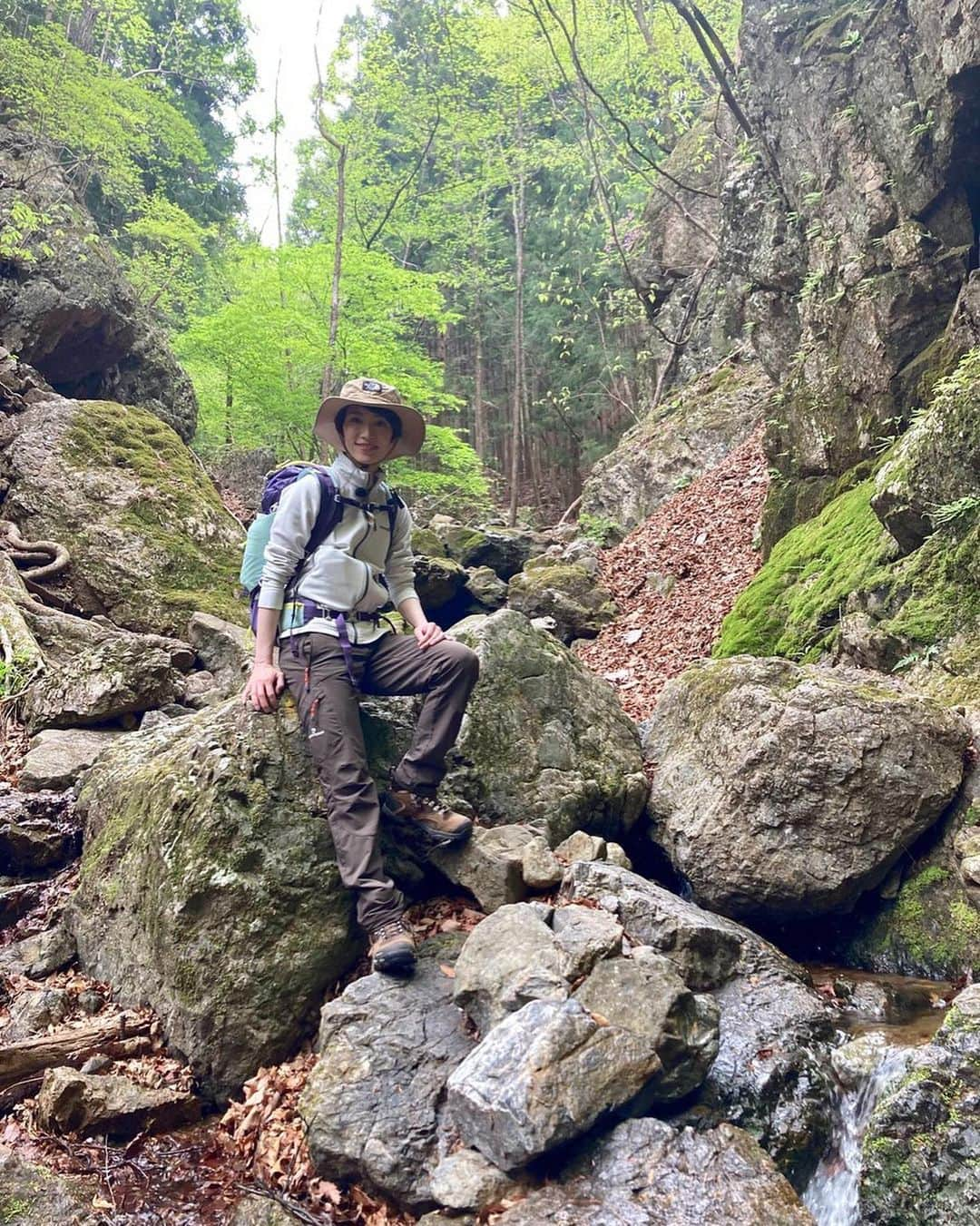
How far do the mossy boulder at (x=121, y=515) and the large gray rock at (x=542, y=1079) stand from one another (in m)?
9.81

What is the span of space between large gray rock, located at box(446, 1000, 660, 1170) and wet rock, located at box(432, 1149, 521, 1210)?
0.05 m

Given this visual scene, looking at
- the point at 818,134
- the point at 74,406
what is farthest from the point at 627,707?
the point at 74,406

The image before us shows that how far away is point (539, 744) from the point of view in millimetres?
5844

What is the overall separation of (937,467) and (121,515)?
1144 cm

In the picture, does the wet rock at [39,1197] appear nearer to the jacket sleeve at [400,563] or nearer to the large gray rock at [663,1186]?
the large gray rock at [663,1186]

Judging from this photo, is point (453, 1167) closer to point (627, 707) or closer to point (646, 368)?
point (627, 707)

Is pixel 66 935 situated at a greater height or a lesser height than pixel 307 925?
lesser

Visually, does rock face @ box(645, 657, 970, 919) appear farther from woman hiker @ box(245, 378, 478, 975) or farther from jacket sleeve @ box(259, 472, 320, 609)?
jacket sleeve @ box(259, 472, 320, 609)

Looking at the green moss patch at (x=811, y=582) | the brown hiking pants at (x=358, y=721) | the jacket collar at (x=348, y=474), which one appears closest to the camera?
the brown hiking pants at (x=358, y=721)

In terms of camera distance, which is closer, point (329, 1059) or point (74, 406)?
point (329, 1059)

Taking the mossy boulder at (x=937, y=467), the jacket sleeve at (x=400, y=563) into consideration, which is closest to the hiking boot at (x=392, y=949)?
the jacket sleeve at (x=400, y=563)

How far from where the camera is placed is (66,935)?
5.36 metres

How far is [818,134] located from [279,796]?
11.7 meters

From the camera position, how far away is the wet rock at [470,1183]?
3.02m
